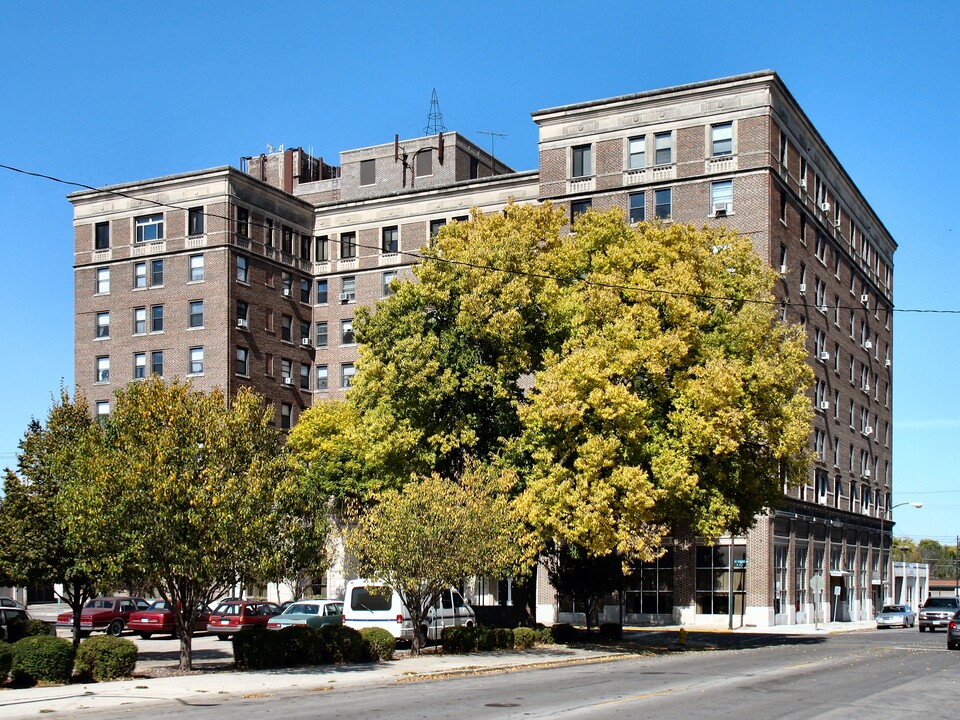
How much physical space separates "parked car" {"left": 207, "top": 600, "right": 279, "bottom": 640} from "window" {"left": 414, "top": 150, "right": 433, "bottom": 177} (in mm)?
36439

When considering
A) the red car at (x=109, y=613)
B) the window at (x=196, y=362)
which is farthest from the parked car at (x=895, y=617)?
the window at (x=196, y=362)

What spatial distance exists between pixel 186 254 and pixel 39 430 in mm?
28409

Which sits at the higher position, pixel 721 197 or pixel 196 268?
pixel 721 197

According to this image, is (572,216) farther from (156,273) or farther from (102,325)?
(102,325)

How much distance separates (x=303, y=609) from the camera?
3938 cm

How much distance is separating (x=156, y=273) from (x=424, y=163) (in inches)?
750

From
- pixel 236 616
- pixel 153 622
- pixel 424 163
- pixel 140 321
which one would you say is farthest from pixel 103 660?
pixel 424 163

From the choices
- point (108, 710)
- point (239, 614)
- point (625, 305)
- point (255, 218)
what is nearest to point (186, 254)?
point (255, 218)

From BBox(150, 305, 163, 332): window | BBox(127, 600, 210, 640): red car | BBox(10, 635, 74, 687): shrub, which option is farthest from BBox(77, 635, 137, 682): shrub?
BBox(150, 305, 163, 332): window

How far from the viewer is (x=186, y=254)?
6494 centimetres

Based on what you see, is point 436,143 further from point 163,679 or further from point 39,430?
point 163,679

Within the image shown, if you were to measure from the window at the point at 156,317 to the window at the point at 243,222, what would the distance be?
618 cm

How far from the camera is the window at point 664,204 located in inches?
2263

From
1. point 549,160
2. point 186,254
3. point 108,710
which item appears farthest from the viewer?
point 186,254
